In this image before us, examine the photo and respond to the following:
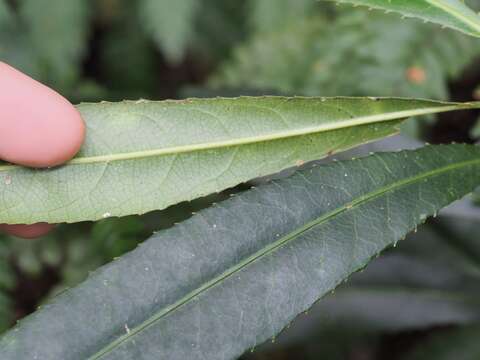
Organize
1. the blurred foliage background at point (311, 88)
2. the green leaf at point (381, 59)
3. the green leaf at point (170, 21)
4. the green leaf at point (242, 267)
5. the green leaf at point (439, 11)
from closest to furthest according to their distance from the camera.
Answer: the green leaf at point (242, 267) < the green leaf at point (439, 11) < the blurred foliage background at point (311, 88) < the green leaf at point (381, 59) < the green leaf at point (170, 21)

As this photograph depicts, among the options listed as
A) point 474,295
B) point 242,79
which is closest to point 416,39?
point 242,79

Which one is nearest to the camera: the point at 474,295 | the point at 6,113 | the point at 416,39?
the point at 6,113

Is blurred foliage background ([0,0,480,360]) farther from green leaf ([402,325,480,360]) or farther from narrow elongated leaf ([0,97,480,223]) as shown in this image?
narrow elongated leaf ([0,97,480,223])

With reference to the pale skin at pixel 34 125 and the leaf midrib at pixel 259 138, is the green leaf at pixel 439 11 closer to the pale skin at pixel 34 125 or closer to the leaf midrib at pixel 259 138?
the leaf midrib at pixel 259 138

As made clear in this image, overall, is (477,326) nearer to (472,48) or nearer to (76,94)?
(472,48)

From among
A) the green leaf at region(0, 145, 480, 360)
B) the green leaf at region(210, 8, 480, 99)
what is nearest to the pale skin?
the green leaf at region(0, 145, 480, 360)

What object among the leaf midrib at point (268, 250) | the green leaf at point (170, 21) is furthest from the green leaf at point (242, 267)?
the green leaf at point (170, 21)
